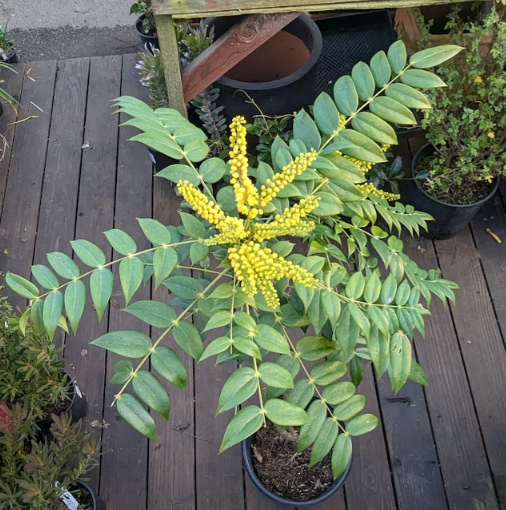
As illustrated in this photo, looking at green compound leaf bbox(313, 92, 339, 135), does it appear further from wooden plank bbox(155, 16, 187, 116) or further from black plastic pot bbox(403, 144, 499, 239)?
black plastic pot bbox(403, 144, 499, 239)

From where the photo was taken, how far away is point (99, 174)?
7.89ft

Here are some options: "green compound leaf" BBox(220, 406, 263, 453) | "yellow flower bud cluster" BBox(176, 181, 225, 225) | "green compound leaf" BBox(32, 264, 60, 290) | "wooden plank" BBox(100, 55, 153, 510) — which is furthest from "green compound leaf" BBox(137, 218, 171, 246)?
"wooden plank" BBox(100, 55, 153, 510)

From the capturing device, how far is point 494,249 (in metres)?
2.16

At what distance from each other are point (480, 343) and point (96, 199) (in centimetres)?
169

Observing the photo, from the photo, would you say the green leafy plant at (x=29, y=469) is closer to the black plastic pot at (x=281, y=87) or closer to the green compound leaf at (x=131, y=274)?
the green compound leaf at (x=131, y=274)

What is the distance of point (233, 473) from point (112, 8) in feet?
8.46

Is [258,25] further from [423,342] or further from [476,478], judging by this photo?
[476,478]

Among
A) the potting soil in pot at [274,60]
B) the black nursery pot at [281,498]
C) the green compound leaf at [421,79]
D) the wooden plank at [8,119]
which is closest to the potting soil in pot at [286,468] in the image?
the black nursery pot at [281,498]

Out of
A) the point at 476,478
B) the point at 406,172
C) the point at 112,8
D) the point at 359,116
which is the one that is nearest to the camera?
the point at 359,116

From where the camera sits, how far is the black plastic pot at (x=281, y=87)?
1940mm

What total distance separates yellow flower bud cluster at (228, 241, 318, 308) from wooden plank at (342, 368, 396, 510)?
1.04 meters

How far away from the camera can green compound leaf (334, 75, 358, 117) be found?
111cm

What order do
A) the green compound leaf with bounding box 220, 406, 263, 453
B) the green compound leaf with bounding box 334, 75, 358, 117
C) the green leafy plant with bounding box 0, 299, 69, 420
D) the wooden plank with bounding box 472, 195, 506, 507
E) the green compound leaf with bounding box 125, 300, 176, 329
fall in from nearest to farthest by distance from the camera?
the green compound leaf with bounding box 220, 406, 263, 453 < the green compound leaf with bounding box 125, 300, 176, 329 < the green compound leaf with bounding box 334, 75, 358, 117 < the green leafy plant with bounding box 0, 299, 69, 420 < the wooden plank with bounding box 472, 195, 506, 507

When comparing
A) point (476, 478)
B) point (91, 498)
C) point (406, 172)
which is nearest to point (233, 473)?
point (91, 498)
